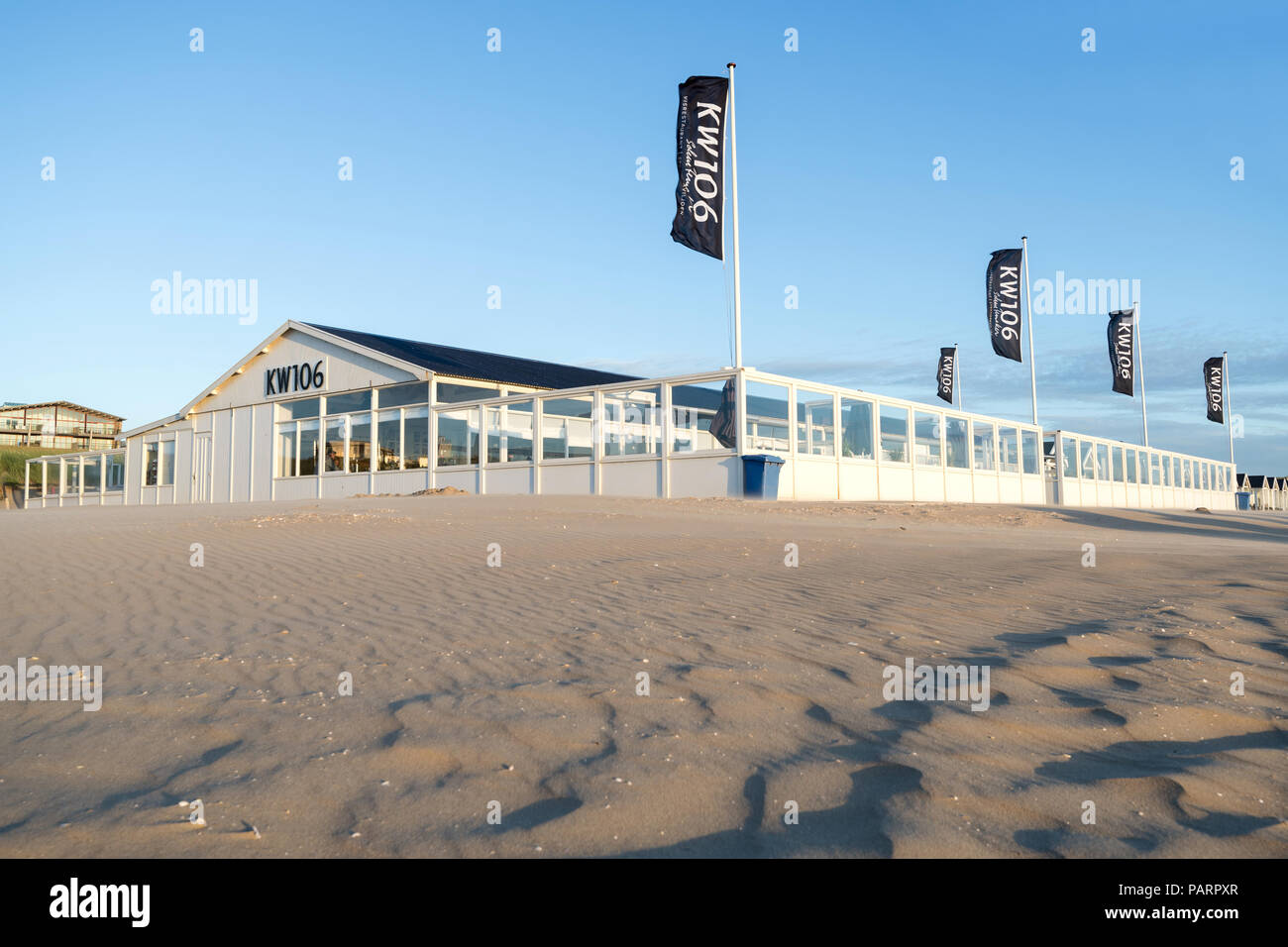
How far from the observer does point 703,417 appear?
18859 millimetres

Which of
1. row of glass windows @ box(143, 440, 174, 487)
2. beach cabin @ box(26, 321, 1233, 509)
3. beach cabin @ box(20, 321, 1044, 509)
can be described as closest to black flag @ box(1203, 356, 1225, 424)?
beach cabin @ box(26, 321, 1233, 509)

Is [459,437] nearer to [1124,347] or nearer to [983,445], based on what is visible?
[983,445]

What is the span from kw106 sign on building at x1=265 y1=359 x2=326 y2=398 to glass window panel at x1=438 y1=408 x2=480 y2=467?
248 inches

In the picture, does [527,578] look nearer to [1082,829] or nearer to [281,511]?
[1082,829]

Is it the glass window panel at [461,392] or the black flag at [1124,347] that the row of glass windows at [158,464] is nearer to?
the glass window panel at [461,392]

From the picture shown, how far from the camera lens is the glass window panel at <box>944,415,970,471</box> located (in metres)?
24.7

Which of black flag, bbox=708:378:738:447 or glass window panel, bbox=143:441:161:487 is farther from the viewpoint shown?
glass window panel, bbox=143:441:161:487

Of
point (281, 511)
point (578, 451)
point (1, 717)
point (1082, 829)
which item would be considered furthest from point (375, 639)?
point (578, 451)

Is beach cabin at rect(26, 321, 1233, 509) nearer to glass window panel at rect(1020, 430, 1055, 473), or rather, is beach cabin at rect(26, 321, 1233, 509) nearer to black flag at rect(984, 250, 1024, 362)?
glass window panel at rect(1020, 430, 1055, 473)

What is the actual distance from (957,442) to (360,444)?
686 inches

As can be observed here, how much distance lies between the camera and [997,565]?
26.0ft

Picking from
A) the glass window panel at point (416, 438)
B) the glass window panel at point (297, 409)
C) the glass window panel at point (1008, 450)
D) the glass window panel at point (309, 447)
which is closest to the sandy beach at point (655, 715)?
the glass window panel at point (416, 438)

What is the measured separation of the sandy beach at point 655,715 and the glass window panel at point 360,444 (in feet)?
61.5
